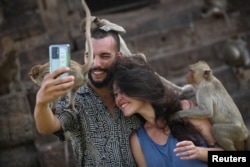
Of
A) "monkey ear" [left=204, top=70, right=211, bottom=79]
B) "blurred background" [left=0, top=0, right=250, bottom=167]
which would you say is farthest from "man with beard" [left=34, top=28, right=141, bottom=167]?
"blurred background" [left=0, top=0, right=250, bottom=167]

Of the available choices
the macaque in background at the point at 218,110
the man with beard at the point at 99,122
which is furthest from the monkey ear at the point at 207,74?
the man with beard at the point at 99,122

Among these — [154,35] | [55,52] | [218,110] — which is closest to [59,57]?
[55,52]

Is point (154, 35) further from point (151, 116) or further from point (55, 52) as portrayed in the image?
point (55, 52)

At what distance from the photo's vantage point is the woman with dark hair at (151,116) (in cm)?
349

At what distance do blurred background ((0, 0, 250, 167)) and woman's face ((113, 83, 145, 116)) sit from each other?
130 inches

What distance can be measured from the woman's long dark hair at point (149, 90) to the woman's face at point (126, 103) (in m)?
0.03

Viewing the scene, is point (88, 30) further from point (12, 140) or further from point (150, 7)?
point (150, 7)

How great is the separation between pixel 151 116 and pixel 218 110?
0.80m

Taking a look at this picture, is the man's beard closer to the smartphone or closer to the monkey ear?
the smartphone

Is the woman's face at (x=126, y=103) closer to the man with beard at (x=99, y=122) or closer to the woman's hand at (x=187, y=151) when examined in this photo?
the man with beard at (x=99, y=122)

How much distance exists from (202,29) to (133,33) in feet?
3.89

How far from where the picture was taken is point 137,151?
11.8 feet

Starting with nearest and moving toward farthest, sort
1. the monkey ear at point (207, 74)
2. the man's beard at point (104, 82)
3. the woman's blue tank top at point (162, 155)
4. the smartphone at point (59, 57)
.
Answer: the smartphone at point (59, 57)
the woman's blue tank top at point (162, 155)
the man's beard at point (104, 82)
the monkey ear at point (207, 74)

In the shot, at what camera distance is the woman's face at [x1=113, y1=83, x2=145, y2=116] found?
3490mm
